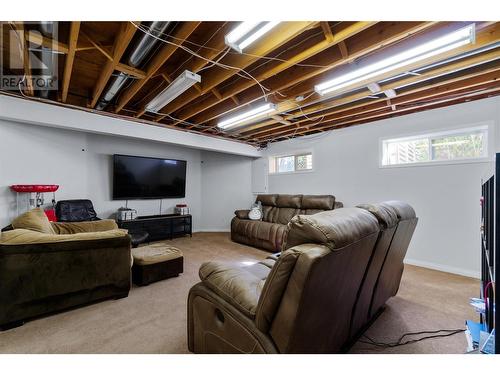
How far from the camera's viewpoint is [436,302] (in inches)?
90.7

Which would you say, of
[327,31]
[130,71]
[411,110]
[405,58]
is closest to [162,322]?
[130,71]

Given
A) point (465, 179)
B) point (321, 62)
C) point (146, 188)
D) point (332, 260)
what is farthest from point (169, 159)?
point (465, 179)

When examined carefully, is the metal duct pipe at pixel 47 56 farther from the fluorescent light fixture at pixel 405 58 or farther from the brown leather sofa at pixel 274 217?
the brown leather sofa at pixel 274 217

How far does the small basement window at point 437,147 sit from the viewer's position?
3.07m

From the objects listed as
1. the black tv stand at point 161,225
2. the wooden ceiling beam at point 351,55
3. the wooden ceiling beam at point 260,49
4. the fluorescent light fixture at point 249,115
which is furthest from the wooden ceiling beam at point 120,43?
the black tv stand at point 161,225

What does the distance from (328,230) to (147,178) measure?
4.83 metres

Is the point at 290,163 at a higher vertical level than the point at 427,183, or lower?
higher

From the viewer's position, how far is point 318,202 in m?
4.41

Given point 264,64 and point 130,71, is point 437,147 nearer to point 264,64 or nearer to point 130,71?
point 264,64

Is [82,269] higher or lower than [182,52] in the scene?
lower

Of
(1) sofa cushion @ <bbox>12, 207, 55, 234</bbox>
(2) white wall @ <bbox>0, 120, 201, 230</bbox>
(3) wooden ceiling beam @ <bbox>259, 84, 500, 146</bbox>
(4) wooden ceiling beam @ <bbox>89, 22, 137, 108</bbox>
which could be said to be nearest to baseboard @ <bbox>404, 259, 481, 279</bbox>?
(3) wooden ceiling beam @ <bbox>259, 84, 500, 146</bbox>

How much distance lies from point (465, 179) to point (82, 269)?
16.0ft

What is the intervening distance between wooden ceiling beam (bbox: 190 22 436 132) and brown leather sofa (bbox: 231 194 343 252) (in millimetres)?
2390
